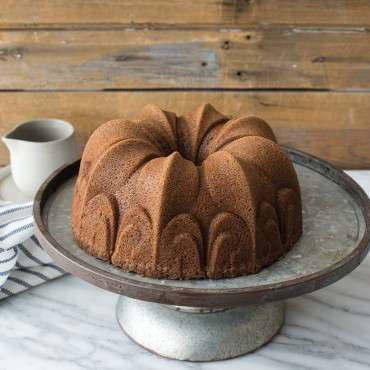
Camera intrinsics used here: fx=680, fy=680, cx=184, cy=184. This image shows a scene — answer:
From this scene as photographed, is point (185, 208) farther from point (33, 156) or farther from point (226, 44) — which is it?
point (226, 44)

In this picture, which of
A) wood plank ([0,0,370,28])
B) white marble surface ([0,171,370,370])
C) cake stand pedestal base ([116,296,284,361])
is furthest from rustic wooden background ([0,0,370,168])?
cake stand pedestal base ([116,296,284,361])

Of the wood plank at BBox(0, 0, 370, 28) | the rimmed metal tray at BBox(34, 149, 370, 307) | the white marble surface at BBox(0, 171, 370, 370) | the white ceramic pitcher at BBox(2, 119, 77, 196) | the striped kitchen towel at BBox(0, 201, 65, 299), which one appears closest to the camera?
the rimmed metal tray at BBox(34, 149, 370, 307)

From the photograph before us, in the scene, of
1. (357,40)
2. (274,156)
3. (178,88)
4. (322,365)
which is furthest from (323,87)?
(322,365)

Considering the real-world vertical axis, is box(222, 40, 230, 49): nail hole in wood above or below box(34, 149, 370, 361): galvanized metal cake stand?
above

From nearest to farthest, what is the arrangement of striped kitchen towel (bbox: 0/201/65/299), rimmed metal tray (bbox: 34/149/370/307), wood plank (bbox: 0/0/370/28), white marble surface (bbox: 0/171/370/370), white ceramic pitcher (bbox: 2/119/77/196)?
1. rimmed metal tray (bbox: 34/149/370/307)
2. white marble surface (bbox: 0/171/370/370)
3. striped kitchen towel (bbox: 0/201/65/299)
4. white ceramic pitcher (bbox: 2/119/77/196)
5. wood plank (bbox: 0/0/370/28)

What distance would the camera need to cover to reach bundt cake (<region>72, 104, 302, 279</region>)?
86 cm

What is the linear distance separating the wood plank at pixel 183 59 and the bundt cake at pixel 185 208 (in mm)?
491

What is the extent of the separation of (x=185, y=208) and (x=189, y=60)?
63cm

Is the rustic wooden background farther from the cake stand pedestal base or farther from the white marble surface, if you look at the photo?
the cake stand pedestal base

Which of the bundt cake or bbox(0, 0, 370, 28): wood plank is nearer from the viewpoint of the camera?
the bundt cake

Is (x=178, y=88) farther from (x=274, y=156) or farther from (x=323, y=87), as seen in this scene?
(x=274, y=156)

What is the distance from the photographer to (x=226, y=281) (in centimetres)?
86

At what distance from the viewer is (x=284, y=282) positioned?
808mm

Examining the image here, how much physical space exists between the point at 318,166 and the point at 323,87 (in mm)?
401
